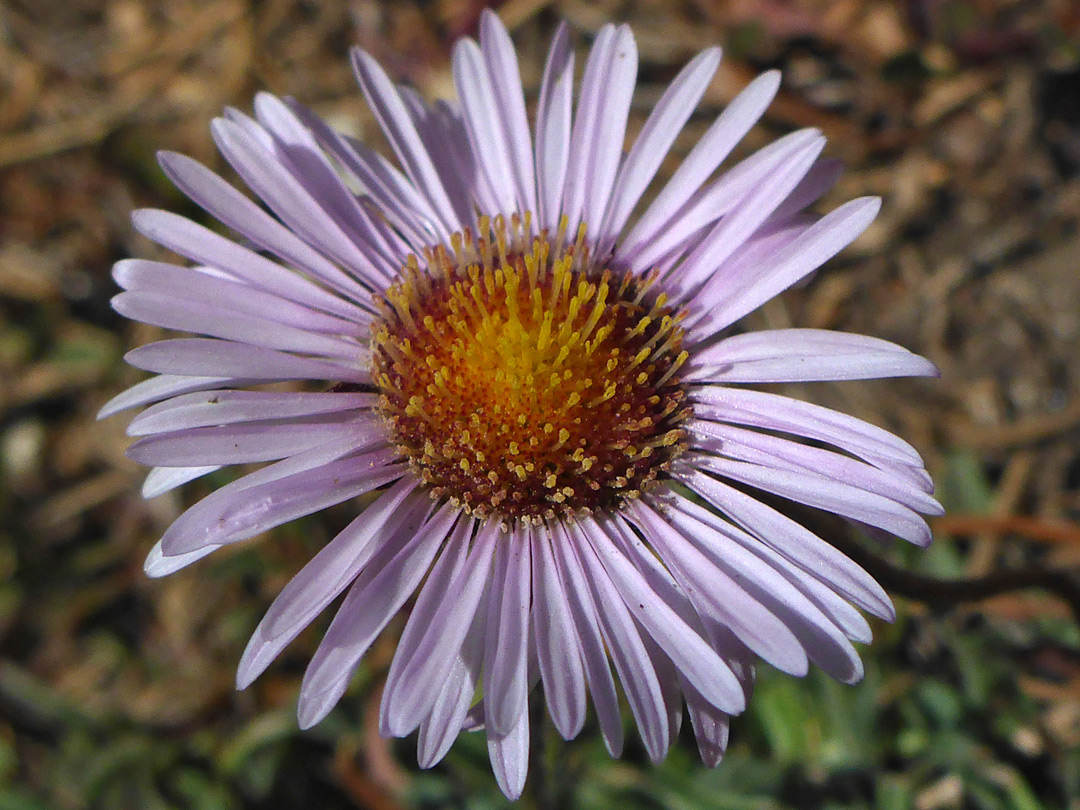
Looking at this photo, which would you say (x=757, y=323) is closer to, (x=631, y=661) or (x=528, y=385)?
(x=528, y=385)

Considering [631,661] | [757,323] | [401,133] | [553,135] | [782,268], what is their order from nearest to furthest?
[631,661], [782,268], [401,133], [553,135], [757,323]

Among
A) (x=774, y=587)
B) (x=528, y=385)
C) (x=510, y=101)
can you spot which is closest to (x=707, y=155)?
(x=510, y=101)

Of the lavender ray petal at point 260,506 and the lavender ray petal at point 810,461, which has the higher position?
the lavender ray petal at point 260,506

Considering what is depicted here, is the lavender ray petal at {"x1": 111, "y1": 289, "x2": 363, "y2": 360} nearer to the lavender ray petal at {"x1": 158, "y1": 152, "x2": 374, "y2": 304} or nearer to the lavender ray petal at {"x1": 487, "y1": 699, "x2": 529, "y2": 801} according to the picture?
the lavender ray petal at {"x1": 158, "y1": 152, "x2": 374, "y2": 304}

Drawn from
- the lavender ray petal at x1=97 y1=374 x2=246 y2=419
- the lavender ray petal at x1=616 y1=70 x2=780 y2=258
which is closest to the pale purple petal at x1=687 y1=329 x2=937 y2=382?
the lavender ray petal at x1=616 y1=70 x2=780 y2=258

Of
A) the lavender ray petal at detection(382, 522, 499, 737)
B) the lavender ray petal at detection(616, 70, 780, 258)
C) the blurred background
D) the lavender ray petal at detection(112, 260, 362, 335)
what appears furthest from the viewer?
the blurred background

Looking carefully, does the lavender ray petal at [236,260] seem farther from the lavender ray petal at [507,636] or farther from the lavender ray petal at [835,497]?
the lavender ray petal at [835,497]

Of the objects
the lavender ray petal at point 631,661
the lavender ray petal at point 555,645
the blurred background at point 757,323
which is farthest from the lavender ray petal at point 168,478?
the blurred background at point 757,323

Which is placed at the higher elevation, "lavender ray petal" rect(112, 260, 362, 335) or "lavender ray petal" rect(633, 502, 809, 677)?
"lavender ray petal" rect(112, 260, 362, 335)
